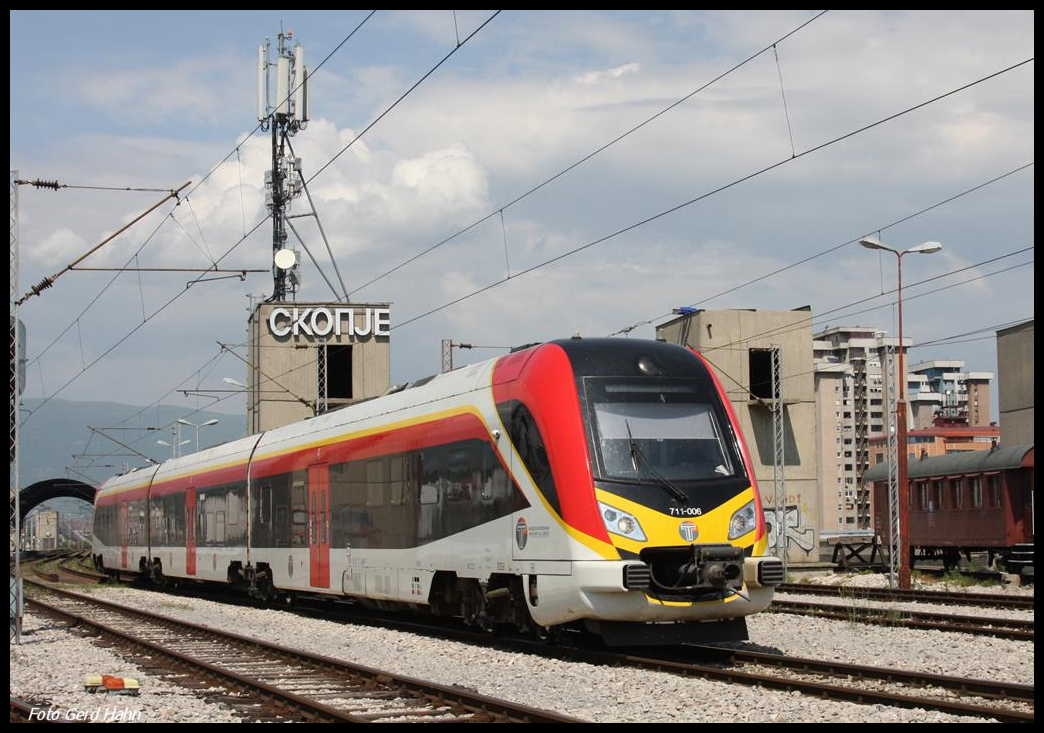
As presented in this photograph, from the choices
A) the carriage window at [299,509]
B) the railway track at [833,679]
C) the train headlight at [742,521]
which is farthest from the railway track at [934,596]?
the carriage window at [299,509]

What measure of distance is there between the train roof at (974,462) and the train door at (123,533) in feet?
75.4

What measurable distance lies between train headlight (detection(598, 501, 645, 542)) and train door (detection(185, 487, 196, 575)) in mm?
20605

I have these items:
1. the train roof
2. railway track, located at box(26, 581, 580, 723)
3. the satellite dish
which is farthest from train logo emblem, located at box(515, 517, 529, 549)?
the satellite dish

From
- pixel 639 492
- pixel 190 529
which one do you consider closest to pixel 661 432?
pixel 639 492

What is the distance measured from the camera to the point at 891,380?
32.0 m

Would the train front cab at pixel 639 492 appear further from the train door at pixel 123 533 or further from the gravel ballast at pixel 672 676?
the train door at pixel 123 533

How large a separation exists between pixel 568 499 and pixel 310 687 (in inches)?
131

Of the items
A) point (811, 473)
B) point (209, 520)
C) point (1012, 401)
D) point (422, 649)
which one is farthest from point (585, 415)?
point (1012, 401)

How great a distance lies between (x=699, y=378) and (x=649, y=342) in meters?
0.82

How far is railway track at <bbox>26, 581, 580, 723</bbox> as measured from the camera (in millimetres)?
11023

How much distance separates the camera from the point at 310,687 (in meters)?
13.1

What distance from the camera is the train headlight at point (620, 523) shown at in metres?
14.1

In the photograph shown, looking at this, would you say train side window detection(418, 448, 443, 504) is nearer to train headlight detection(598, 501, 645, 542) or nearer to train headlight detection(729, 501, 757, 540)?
train headlight detection(598, 501, 645, 542)
